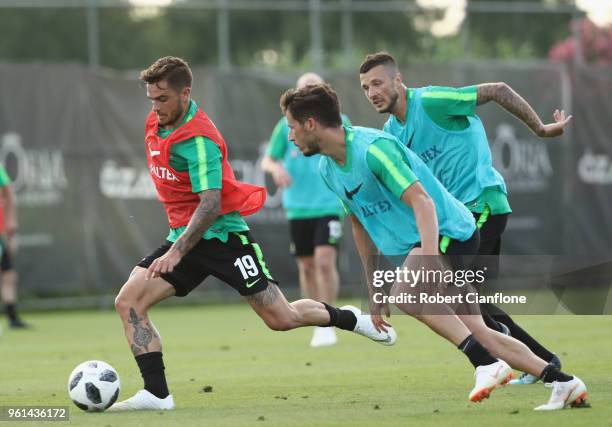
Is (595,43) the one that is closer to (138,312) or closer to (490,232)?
(490,232)

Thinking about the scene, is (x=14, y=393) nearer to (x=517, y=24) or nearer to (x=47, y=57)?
(x=517, y=24)

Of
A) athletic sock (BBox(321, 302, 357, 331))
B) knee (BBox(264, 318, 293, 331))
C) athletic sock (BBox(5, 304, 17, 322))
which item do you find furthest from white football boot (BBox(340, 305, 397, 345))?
athletic sock (BBox(5, 304, 17, 322))

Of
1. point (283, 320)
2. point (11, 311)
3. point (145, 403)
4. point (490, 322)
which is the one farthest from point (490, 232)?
point (11, 311)

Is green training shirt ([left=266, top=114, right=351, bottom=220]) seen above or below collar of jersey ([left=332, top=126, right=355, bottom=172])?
below

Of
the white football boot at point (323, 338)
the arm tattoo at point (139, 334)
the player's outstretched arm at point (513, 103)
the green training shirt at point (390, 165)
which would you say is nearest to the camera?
the green training shirt at point (390, 165)

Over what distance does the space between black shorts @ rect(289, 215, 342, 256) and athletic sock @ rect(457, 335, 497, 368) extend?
6258mm

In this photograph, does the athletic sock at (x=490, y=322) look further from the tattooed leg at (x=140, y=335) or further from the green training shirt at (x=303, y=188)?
the green training shirt at (x=303, y=188)

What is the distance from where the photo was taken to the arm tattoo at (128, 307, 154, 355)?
7598 millimetres

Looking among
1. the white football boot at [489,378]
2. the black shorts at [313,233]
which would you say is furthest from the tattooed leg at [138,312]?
the black shorts at [313,233]

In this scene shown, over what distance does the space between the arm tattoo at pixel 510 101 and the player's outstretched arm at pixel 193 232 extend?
199cm

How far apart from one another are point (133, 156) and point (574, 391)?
11681 millimetres

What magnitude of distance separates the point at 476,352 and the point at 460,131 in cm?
211

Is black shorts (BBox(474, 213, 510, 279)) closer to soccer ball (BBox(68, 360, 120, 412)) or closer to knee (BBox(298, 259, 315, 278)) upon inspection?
soccer ball (BBox(68, 360, 120, 412))

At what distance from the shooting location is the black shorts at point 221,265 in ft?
25.6
